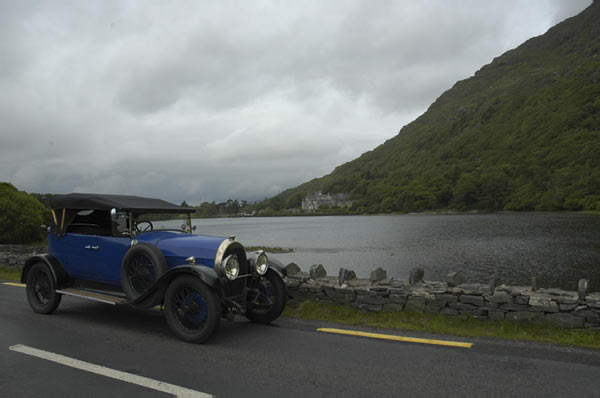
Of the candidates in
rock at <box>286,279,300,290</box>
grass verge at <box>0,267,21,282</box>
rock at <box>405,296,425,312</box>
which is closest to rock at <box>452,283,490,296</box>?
rock at <box>405,296,425,312</box>

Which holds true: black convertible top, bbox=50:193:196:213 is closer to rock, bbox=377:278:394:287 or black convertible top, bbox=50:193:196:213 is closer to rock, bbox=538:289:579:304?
rock, bbox=377:278:394:287

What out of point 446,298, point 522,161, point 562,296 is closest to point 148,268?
point 446,298

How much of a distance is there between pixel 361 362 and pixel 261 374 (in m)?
1.19

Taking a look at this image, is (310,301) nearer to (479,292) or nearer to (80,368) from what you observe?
(479,292)

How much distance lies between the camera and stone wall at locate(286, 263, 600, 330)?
5.62 metres

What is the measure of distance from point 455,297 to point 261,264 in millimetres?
3337

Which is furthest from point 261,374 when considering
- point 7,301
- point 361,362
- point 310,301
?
point 7,301

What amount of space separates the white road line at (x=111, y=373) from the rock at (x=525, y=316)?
4816mm

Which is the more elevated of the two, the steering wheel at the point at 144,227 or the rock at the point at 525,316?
the steering wheel at the point at 144,227

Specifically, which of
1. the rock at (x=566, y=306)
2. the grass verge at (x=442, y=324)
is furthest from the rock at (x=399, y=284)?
the rock at (x=566, y=306)

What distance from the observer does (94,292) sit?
6504 millimetres

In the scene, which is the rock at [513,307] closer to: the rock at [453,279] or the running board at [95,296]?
the rock at [453,279]

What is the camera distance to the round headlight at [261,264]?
5900mm

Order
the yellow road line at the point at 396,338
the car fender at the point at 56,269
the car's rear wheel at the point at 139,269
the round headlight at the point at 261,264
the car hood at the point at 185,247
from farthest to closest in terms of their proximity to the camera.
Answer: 1. the car fender at the point at 56,269
2. the round headlight at the point at 261,264
3. the car's rear wheel at the point at 139,269
4. the car hood at the point at 185,247
5. the yellow road line at the point at 396,338
